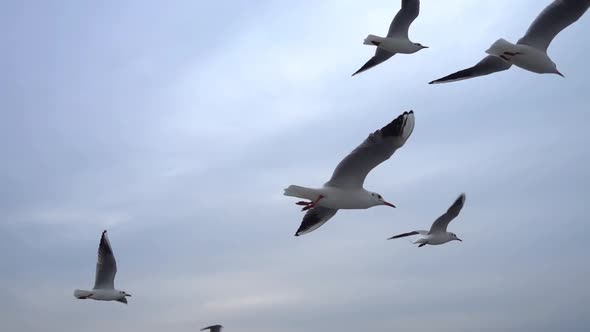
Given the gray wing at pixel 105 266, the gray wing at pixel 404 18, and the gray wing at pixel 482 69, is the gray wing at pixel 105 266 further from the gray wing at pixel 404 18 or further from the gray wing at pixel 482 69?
the gray wing at pixel 482 69

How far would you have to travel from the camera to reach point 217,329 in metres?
24.5

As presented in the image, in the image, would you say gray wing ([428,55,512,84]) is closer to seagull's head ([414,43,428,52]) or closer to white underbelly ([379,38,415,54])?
white underbelly ([379,38,415,54])

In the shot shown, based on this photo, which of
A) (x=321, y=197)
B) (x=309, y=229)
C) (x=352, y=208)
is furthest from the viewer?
(x=309, y=229)

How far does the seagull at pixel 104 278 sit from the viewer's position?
60.6 ft

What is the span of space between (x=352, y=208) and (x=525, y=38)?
189 inches

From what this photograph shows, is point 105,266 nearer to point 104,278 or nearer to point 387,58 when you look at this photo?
point 104,278

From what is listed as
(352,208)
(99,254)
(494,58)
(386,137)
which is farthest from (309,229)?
(99,254)

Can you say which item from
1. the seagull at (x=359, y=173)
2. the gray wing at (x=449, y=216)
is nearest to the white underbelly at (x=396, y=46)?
the seagull at (x=359, y=173)

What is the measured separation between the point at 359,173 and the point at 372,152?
0.70m

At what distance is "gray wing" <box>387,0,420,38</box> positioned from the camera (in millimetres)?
15961

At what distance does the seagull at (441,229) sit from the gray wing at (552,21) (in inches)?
306

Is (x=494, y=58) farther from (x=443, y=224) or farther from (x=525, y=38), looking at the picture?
(x=443, y=224)

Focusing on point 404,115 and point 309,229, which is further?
point 309,229

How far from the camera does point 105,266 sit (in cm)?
1870
